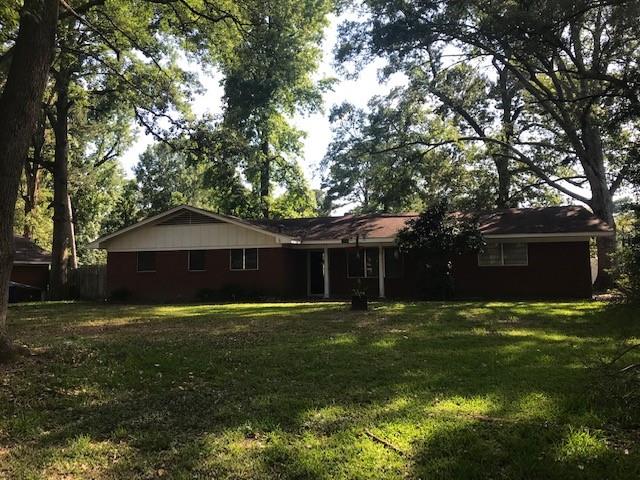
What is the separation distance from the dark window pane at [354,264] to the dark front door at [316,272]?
157cm

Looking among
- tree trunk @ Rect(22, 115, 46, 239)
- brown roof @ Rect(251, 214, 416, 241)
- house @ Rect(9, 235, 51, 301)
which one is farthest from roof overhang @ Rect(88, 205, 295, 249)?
tree trunk @ Rect(22, 115, 46, 239)

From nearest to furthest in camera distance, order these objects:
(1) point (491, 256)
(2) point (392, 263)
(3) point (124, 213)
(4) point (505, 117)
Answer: (1) point (491, 256)
(2) point (392, 263)
(4) point (505, 117)
(3) point (124, 213)

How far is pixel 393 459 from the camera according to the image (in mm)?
4227

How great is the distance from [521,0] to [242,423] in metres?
14.7

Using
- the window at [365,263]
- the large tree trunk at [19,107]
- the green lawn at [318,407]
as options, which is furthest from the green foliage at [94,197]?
the green lawn at [318,407]

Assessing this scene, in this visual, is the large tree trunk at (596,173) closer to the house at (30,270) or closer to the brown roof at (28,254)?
the house at (30,270)

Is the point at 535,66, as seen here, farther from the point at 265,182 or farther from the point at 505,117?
the point at 265,182

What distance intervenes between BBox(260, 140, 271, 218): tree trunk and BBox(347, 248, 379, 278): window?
16.0m

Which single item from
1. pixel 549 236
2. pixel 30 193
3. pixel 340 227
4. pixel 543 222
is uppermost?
pixel 30 193

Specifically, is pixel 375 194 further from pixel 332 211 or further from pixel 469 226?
pixel 332 211

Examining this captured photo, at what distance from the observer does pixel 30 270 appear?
2872cm

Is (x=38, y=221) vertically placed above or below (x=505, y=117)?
below

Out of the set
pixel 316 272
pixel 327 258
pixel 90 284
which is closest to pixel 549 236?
pixel 327 258

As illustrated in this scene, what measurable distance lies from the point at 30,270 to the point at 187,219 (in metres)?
11.4
